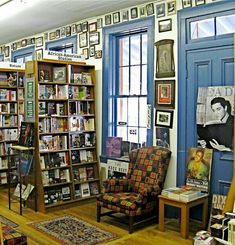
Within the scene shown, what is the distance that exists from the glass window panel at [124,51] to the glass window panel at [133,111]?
0.60 m

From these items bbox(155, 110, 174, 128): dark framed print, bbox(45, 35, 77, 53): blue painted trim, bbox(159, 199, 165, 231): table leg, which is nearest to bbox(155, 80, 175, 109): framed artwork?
bbox(155, 110, 174, 128): dark framed print

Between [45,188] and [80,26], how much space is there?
273 cm

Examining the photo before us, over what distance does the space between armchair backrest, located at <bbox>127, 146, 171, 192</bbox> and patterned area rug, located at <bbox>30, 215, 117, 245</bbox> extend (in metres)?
0.82

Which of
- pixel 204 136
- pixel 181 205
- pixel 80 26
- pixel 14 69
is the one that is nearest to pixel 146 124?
pixel 204 136

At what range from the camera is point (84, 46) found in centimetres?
609

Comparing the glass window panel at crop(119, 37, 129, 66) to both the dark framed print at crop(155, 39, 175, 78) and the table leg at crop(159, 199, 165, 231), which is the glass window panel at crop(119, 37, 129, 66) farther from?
the table leg at crop(159, 199, 165, 231)

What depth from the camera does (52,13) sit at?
5.64 metres

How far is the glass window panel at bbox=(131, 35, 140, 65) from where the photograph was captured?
5492mm

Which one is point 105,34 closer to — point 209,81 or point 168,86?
point 168,86

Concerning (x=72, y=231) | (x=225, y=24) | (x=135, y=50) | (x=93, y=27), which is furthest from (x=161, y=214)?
(x=93, y=27)

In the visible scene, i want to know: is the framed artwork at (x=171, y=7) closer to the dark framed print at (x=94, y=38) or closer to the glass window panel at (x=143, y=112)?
the glass window panel at (x=143, y=112)

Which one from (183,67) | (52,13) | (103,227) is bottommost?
(103,227)

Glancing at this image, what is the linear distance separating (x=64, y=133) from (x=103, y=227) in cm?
162

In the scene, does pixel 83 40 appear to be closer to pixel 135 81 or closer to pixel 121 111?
pixel 135 81
